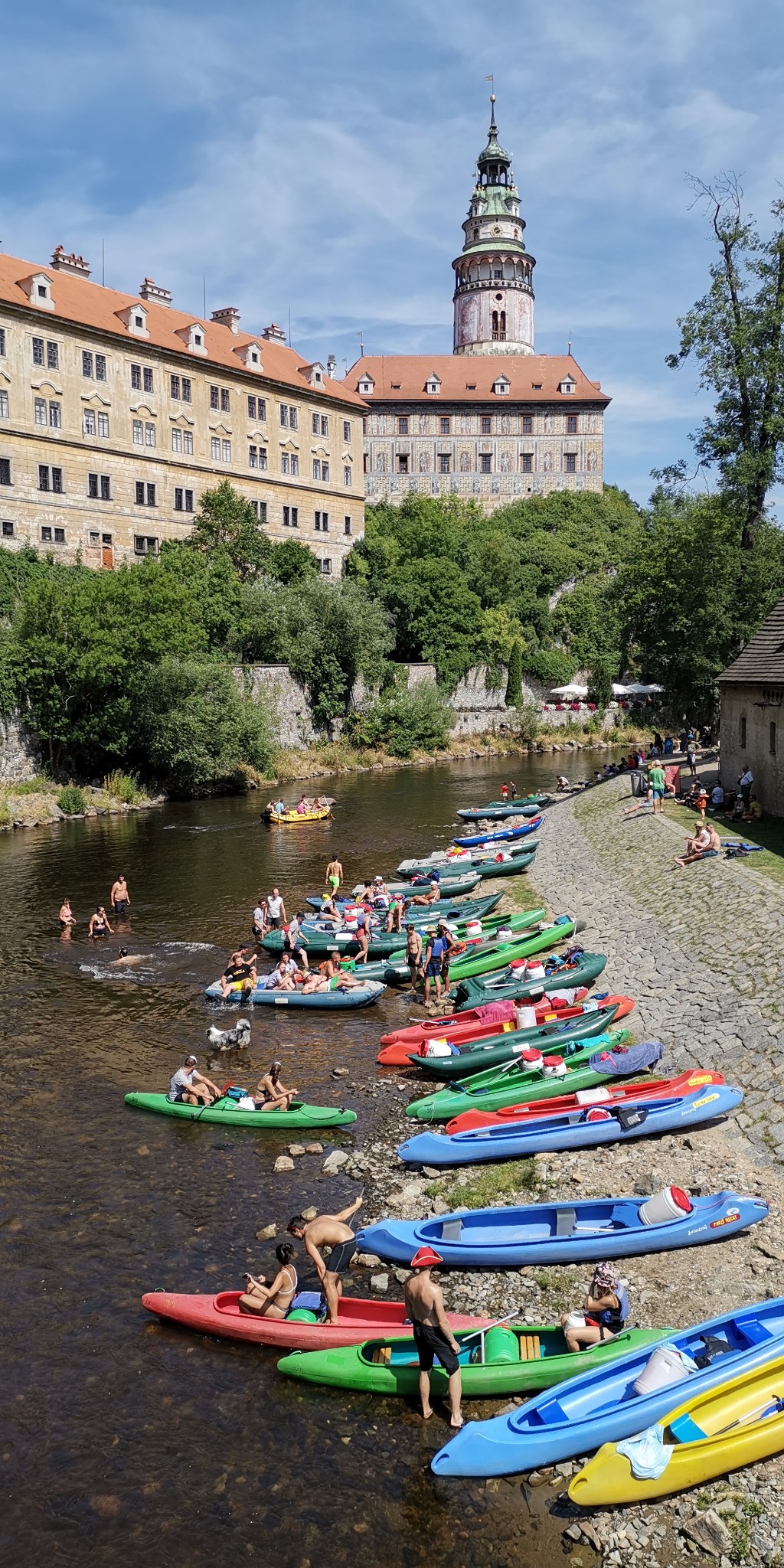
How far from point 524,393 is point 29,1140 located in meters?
92.8

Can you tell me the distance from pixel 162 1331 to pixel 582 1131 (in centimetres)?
593

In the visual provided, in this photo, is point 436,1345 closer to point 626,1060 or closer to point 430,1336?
point 430,1336

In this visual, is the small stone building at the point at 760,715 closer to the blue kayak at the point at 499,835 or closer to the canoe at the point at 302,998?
the blue kayak at the point at 499,835

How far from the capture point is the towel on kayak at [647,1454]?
8.58 meters

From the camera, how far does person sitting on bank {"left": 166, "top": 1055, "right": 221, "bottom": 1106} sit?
647 inches

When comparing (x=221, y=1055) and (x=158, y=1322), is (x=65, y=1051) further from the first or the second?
(x=158, y=1322)

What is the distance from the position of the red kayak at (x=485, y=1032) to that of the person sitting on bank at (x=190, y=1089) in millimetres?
3144

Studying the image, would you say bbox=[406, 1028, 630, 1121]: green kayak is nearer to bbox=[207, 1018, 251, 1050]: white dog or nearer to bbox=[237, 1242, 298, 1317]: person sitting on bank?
bbox=[207, 1018, 251, 1050]: white dog

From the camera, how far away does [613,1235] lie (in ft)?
38.5

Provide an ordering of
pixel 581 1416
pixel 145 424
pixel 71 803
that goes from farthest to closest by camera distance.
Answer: pixel 145 424 → pixel 71 803 → pixel 581 1416

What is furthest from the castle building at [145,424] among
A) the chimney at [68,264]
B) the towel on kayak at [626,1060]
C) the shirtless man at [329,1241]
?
the shirtless man at [329,1241]

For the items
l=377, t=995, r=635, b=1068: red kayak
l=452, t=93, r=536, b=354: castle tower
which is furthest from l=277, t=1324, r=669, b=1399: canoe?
l=452, t=93, r=536, b=354: castle tower

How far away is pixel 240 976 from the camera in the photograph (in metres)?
21.4

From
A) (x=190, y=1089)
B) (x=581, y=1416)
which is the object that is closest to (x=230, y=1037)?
(x=190, y=1089)
